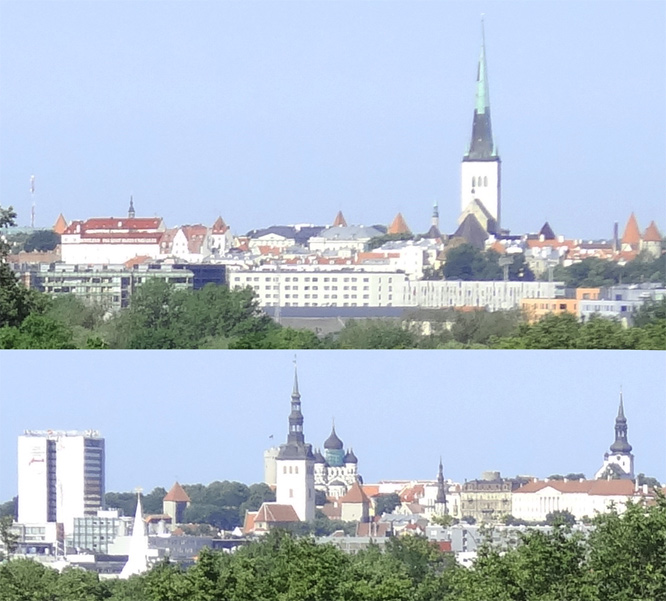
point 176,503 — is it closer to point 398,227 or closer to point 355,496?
point 355,496

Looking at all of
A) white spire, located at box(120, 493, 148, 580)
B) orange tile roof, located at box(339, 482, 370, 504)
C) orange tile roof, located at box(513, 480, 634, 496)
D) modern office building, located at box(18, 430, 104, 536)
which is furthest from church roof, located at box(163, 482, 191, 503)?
orange tile roof, located at box(513, 480, 634, 496)

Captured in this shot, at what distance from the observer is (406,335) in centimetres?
2067

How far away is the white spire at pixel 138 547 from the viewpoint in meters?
20.0

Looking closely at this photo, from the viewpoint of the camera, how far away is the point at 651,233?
2281 cm

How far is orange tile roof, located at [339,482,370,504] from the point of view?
21.2 m

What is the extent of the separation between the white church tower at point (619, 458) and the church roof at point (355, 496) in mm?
2679

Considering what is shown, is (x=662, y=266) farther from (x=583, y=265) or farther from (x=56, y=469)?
(x=56, y=469)

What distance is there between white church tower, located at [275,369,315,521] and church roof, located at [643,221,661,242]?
204 inches

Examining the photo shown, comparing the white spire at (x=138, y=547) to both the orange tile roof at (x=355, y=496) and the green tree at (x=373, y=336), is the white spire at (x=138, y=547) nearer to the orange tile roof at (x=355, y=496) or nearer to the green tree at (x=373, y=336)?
the orange tile roof at (x=355, y=496)

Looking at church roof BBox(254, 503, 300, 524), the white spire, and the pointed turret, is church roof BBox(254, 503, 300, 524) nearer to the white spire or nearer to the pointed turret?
the white spire

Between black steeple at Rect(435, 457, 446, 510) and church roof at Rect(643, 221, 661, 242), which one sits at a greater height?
church roof at Rect(643, 221, 661, 242)

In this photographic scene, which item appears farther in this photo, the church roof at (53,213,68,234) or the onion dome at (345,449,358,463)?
the church roof at (53,213,68,234)

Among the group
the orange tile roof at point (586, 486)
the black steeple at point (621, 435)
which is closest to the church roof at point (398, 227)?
the orange tile roof at point (586, 486)

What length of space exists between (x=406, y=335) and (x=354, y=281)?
181 cm
